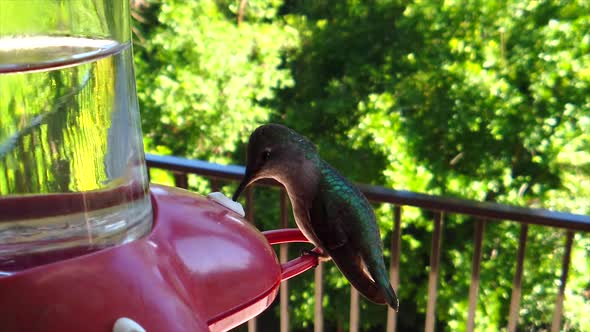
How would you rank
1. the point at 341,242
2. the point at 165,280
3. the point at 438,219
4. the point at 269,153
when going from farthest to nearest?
the point at 438,219
the point at 341,242
the point at 269,153
the point at 165,280

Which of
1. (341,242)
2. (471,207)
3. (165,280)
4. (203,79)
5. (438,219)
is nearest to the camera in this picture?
(165,280)

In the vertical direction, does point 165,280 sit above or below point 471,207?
above

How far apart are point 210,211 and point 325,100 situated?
486cm

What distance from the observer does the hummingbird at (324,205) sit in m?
0.87

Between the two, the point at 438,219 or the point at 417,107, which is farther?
the point at 417,107

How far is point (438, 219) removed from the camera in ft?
6.18

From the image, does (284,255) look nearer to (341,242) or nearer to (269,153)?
(341,242)

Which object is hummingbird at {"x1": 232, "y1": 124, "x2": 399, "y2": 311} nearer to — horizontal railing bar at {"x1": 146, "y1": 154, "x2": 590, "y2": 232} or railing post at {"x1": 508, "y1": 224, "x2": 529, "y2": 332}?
horizontal railing bar at {"x1": 146, "y1": 154, "x2": 590, "y2": 232}

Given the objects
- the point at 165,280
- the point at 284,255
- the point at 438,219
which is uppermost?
the point at 165,280

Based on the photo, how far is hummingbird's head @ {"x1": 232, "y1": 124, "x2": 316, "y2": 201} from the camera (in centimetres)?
86

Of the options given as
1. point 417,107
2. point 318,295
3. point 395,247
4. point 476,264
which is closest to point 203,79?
point 417,107

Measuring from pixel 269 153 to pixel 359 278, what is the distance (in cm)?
22

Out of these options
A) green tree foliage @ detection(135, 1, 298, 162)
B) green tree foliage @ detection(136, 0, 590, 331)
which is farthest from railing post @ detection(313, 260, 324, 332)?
green tree foliage @ detection(135, 1, 298, 162)

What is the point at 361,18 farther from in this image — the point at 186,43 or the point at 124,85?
the point at 124,85
